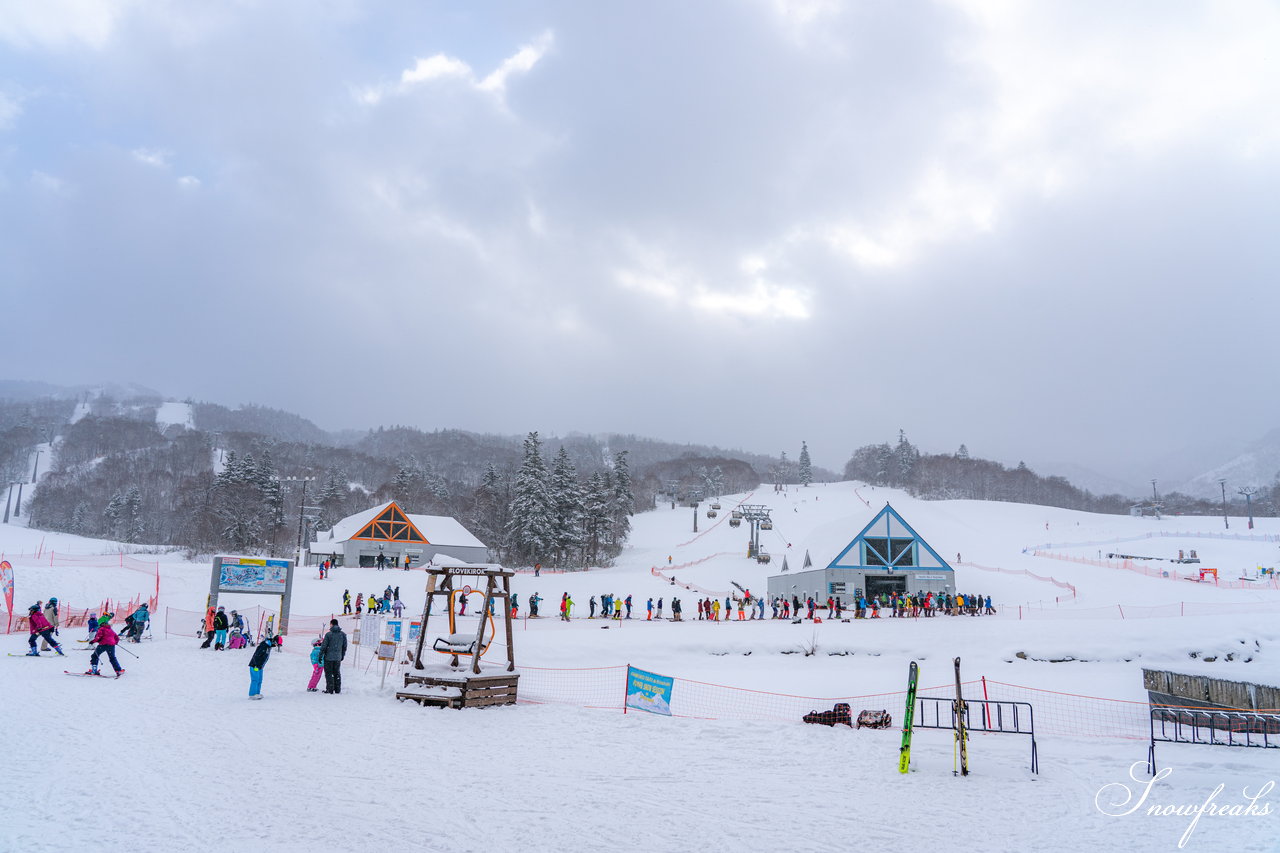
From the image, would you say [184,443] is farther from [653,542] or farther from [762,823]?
[762,823]

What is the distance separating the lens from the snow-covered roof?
52.6 m

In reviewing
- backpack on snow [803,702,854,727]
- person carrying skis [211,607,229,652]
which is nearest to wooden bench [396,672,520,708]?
backpack on snow [803,702,854,727]

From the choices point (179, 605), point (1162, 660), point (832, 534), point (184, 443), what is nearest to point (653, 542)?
point (832, 534)

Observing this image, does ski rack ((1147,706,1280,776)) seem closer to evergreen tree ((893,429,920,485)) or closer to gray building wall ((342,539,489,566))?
gray building wall ((342,539,489,566))

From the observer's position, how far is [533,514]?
188ft

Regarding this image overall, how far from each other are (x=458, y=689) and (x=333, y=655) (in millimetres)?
2619

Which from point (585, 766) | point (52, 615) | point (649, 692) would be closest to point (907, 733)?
point (585, 766)

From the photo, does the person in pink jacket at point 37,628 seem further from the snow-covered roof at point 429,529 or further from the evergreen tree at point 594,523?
the evergreen tree at point 594,523

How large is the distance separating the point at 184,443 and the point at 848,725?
191372mm

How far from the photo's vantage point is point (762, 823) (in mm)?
7719

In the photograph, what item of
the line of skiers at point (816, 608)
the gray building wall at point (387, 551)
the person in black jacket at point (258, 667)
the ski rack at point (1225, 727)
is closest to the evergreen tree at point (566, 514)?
the gray building wall at point (387, 551)

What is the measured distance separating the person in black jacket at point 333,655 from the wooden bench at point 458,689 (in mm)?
1390

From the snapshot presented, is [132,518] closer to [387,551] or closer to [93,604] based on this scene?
[387,551]

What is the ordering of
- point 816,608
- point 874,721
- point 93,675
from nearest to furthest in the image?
point 874,721, point 93,675, point 816,608
